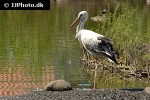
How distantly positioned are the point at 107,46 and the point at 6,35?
1827cm

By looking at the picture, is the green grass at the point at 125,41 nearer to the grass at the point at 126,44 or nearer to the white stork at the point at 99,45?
the grass at the point at 126,44

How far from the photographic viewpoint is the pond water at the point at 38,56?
21422 mm

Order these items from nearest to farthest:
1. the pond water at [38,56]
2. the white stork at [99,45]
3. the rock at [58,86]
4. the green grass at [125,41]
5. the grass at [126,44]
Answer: the rock at [58,86]
the white stork at [99,45]
the pond water at [38,56]
the grass at [126,44]
the green grass at [125,41]

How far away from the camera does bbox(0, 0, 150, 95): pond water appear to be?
21422 mm

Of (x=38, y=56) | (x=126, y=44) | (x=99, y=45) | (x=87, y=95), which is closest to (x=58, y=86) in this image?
(x=87, y=95)

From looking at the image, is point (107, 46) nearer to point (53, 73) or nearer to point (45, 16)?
point (53, 73)

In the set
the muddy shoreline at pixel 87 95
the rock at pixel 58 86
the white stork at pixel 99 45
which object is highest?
the white stork at pixel 99 45

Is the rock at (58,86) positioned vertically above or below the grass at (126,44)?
below

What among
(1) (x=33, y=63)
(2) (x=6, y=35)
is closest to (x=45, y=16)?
(2) (x=6, y=35)

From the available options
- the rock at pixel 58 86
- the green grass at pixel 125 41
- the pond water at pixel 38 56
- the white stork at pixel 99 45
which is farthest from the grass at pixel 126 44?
the rock at pixel 58 86

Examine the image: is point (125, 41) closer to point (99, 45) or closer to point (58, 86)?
point (99, 45)

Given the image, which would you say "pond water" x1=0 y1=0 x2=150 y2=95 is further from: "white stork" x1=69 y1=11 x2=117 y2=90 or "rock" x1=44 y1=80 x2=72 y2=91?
"white stork" x1=69 y1=11 x2=117 y2=90

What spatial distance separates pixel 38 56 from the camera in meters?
27.2

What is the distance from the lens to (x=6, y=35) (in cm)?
3531
